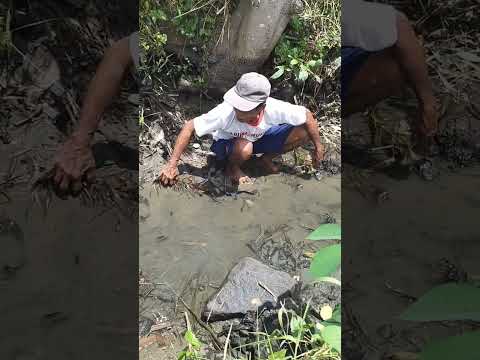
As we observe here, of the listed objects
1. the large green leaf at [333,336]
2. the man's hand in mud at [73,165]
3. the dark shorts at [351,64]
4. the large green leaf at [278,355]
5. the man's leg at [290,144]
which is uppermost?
the dark shorts at [351,64]

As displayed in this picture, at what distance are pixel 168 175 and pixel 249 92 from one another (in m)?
0.40

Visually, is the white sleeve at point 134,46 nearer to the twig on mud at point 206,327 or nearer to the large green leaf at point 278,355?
the twig on mud at point 206,327

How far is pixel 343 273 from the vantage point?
6.45 ft

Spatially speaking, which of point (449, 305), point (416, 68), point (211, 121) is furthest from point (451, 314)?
point (416, 68)

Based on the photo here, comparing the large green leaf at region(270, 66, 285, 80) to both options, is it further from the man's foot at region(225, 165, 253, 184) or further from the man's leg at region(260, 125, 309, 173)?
the man's foot at region(225, 165, 253, 184)

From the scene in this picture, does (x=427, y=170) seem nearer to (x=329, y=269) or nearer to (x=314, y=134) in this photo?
(x=314, y=134)

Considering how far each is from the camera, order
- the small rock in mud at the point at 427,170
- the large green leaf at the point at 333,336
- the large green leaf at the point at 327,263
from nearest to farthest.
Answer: the large green leaf at the point at 327,263, the large green leaf at the point at 333,336, the small rock in mud at the point at 427,170

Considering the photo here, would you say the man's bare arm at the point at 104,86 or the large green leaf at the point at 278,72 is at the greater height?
the man's bare arm at the point at 104,86

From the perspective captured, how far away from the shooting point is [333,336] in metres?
1.81

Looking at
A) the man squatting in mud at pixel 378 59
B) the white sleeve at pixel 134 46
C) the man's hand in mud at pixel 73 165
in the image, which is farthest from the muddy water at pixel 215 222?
the white sleeve at pixel 134 46

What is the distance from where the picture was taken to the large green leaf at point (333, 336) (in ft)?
5.87

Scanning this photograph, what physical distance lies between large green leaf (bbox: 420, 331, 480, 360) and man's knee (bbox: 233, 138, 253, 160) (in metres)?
1.43

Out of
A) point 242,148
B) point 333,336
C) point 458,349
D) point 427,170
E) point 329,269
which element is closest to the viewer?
point 458,349

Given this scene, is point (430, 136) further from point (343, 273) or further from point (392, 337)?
point (392, 337)
